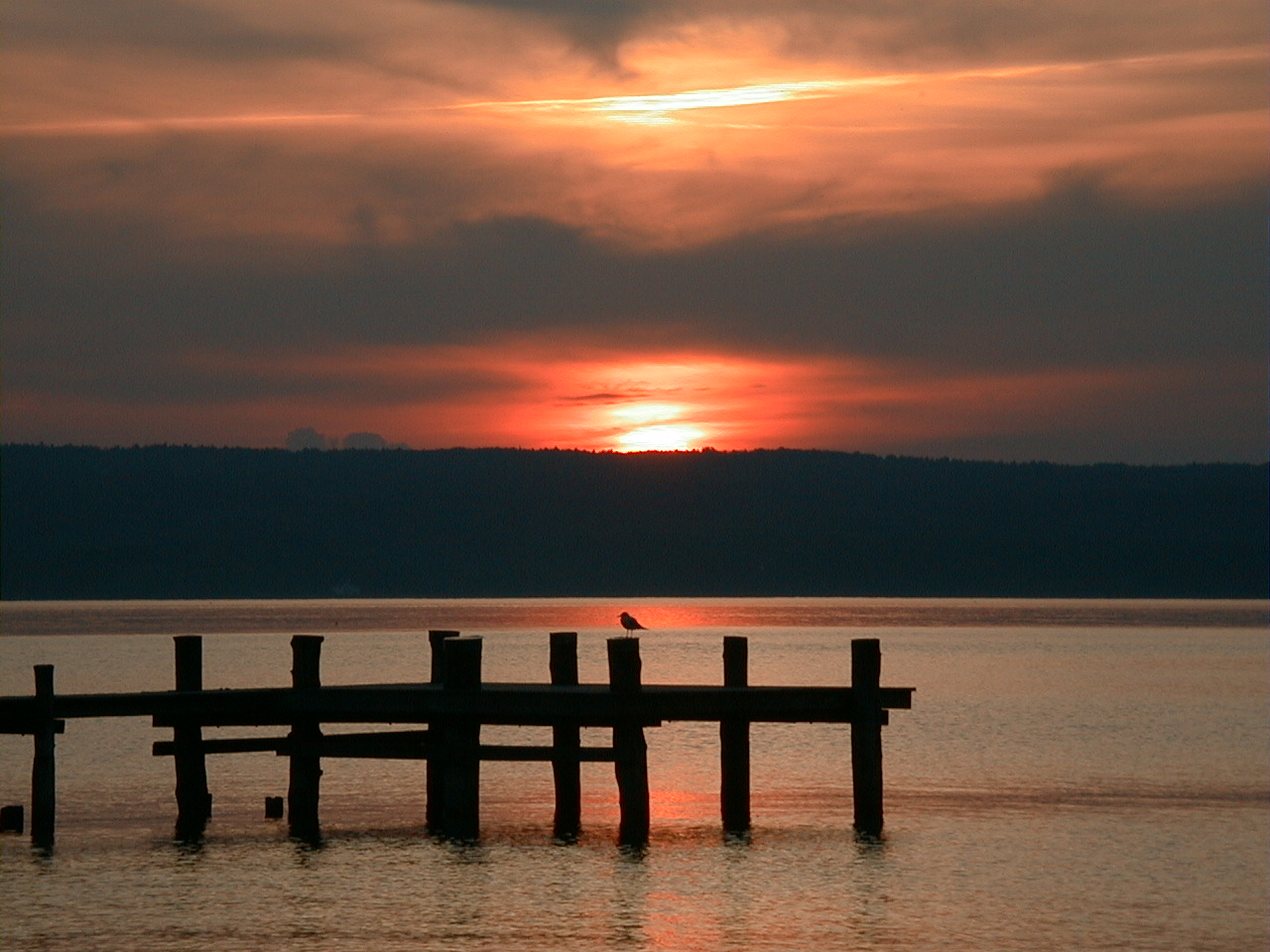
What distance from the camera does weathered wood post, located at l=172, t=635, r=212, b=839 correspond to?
27.5 m

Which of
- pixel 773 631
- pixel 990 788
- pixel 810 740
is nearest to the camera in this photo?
pixel 990 788

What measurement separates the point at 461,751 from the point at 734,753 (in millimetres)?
4526

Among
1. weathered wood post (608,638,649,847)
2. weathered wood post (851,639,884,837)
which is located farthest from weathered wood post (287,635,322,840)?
weathered wood post (851,639,884,837)

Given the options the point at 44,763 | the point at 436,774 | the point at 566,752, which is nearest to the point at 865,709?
the point at 566,752

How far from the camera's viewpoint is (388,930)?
22.5 metres

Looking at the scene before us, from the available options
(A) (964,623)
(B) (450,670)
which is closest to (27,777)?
(B) (450,670)

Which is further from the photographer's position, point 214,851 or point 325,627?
point 325,627

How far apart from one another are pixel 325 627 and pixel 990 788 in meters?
117

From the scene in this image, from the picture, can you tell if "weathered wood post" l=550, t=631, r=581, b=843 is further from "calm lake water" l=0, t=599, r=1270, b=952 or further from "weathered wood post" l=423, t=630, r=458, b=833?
"weathered wood post" l=423, t=630, r=458, b=833

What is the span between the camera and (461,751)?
26.9 m

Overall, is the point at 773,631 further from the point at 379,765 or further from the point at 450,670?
the point at 450,670

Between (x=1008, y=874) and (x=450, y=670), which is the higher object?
(x=450, y=670)

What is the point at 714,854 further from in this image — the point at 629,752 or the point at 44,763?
the point at 44,763

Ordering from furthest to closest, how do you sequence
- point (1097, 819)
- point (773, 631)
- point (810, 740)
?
point (773, 631) < point (810, 740) < point (1097, 819)
